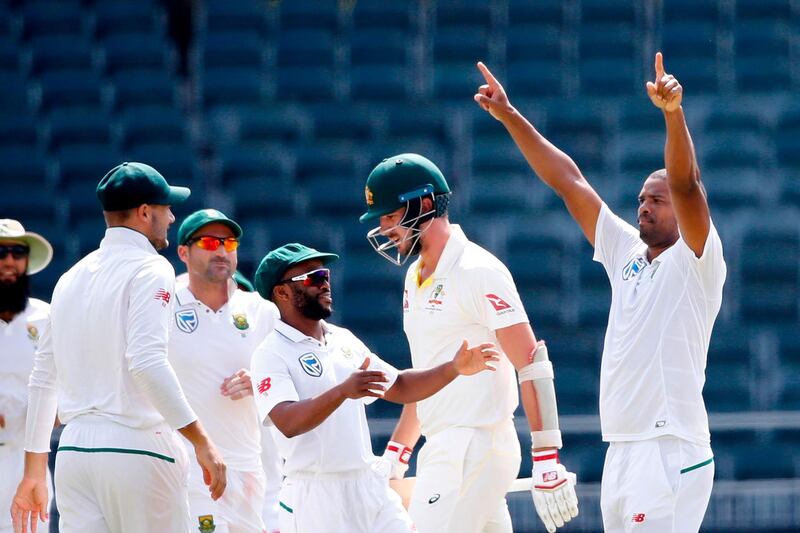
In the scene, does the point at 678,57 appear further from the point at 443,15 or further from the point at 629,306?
the point at 629,306

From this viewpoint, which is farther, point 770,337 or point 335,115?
point 335,115

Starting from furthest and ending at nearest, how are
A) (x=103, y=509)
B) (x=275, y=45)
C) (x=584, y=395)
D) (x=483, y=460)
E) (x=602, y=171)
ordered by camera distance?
(x=275, y=45), (x=602, y=171), (x=584, y=395), (x=483, y=460), (x=103, y=509)

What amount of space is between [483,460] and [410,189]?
1.04 metres

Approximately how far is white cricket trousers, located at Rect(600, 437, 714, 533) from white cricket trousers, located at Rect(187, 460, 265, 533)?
1.72 metres

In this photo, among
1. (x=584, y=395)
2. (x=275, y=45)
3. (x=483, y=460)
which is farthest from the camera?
(x=275, y=45)

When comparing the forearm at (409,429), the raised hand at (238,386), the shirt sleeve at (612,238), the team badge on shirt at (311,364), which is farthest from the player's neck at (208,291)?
the shirt sleeve at (612,238)

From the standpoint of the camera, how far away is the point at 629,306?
464cm

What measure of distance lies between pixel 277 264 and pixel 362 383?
2.21 ft

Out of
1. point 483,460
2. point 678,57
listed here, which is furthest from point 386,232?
point 678,57

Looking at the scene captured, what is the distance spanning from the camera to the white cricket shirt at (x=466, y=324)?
16.3ft

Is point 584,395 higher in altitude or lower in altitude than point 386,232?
lower

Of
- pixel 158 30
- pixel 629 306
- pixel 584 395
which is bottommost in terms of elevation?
pixel 584 395

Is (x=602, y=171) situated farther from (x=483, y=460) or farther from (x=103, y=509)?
(x=103, y=509)

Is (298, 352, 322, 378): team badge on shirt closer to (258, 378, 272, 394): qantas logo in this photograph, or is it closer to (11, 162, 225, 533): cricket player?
(258, 378, 272, 394): qantas logo
